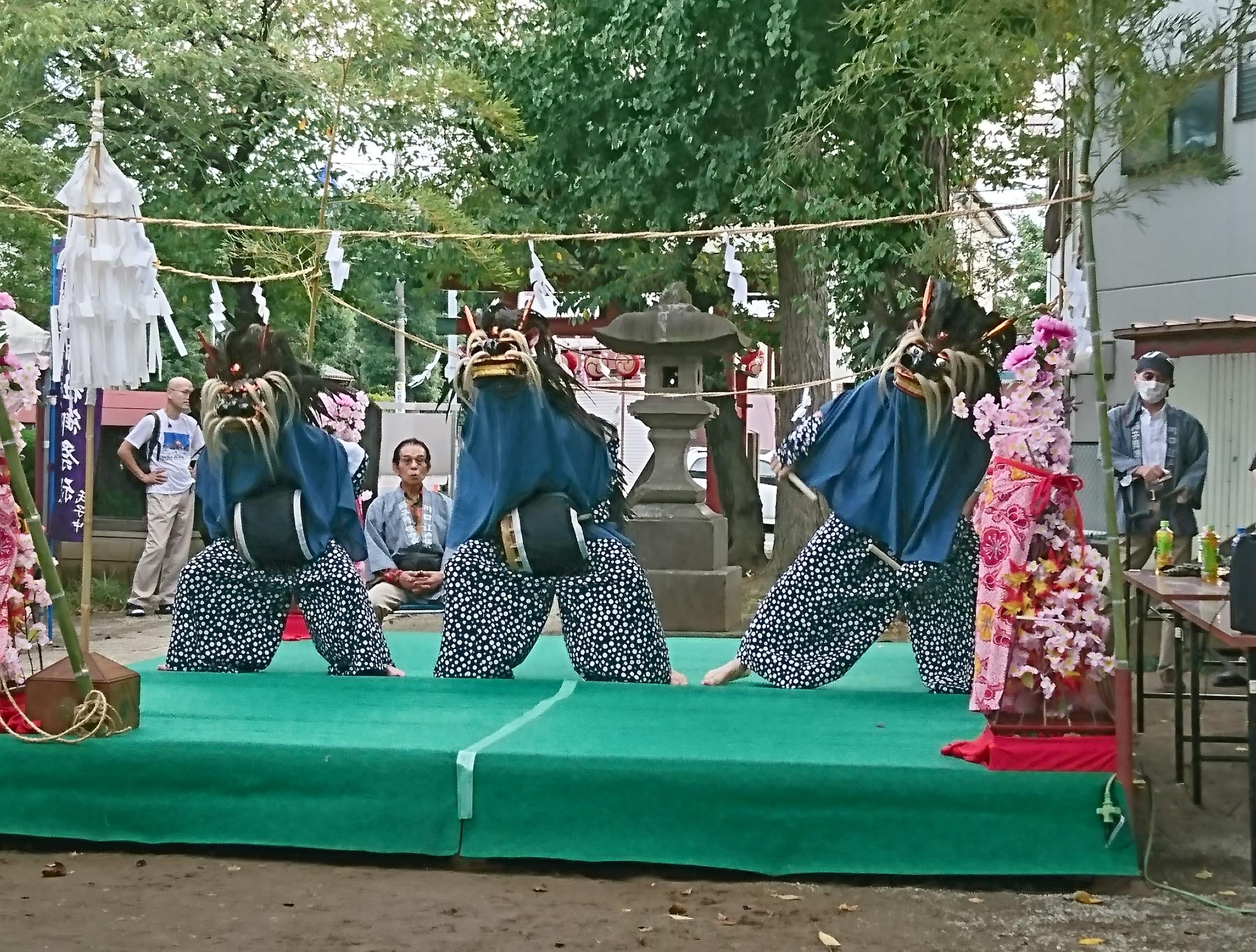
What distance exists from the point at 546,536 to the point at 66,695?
170 centimetres

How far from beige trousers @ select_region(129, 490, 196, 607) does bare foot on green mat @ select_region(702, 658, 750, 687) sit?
4.70 m

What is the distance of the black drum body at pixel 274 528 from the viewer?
5.46 meters

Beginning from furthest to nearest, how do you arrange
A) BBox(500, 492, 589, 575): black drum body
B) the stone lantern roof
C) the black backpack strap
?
1. the black backpack strap
2. the stone lantern roof
3. BBox(500, 492, 589, 575): black drum body

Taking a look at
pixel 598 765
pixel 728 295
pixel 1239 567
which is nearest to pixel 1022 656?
pixel 1239 567

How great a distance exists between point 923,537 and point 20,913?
2.96 metres

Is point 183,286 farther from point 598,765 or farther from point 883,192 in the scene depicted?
point 598,765

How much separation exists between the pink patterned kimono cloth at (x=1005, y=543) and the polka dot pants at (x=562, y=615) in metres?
1.49

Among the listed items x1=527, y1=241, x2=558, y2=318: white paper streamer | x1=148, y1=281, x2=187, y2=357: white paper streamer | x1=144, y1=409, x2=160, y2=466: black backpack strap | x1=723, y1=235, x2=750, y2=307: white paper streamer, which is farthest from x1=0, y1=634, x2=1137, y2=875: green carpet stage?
x1=144, y1=409, x2=160, y2=466: black backpack strap

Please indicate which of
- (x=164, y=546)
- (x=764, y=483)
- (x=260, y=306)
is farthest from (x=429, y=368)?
(x=764, y=483)

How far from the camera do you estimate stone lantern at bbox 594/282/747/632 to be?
27.2 ft

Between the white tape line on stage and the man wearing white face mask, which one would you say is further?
the man wearing white face mask

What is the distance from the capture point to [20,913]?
143 inches

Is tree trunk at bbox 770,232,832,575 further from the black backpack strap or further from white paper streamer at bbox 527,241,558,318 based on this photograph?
white paper streamer at bbox 527,241,558,318

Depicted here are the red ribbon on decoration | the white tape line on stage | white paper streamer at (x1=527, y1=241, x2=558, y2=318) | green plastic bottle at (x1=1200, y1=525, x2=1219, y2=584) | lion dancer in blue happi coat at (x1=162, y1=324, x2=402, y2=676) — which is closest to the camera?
the white tape line on stage
